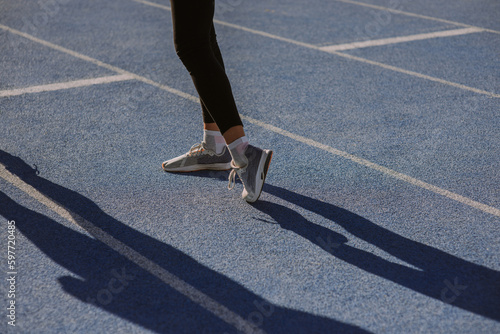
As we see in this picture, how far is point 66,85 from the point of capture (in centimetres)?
539

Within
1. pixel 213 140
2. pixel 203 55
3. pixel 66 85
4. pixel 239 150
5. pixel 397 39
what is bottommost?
pixel 66 85

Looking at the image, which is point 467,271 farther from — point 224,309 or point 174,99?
point 174,99

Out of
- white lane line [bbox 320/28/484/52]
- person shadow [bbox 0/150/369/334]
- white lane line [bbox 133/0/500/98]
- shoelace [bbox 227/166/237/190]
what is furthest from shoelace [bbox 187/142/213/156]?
white lane line [bbox 320/28/484/52]

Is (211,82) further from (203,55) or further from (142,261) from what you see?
(142,261)

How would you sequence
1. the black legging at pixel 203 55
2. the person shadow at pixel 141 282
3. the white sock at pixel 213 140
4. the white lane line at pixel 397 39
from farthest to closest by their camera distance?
the white lane line at pixel 397 39, the white sock at pixel 213 140, the black legging at pixel 203 55, the person shadow at pixel 141 282

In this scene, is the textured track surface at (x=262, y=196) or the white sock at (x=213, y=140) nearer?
the textured track surface at (x=262, y=196)

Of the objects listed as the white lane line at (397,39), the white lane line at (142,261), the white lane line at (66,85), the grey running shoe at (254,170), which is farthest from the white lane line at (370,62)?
the white lane line at (142,261)

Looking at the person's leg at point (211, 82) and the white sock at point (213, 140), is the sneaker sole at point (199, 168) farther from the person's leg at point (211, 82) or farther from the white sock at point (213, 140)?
the person's leg at point (211, 82)

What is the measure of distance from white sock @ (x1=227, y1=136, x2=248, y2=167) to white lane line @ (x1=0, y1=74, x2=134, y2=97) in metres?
2.79

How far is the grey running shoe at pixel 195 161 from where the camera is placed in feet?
12.5

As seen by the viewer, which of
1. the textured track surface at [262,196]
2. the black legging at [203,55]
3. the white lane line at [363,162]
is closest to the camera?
the textured track surface at [262,196]

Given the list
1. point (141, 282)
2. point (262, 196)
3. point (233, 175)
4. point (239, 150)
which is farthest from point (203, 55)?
point (141, 282)

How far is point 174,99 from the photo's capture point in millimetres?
5203

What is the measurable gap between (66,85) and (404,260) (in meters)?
3.98
